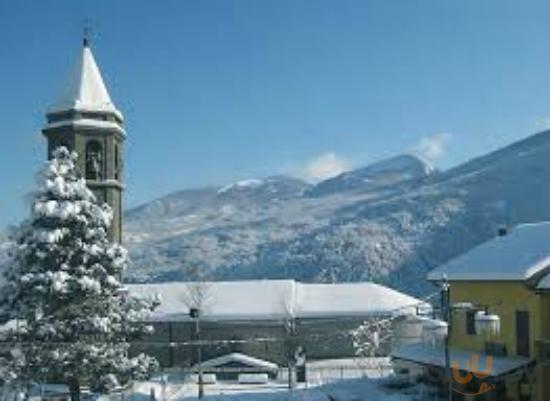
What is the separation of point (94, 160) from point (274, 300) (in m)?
19.4

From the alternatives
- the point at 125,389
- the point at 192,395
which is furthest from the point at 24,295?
the point at 192,395

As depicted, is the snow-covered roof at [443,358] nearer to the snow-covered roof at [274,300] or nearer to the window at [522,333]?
A: the window at [522,333]

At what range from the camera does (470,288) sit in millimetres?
41844

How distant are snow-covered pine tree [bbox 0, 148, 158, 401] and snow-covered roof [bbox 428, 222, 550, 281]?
1289 centimetres

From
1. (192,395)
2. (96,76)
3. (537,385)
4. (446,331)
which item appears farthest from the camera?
(96,76)

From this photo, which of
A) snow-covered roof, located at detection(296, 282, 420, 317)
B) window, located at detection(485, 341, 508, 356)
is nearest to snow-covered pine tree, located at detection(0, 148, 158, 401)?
window, located at detection(485, 341, 508, 356)

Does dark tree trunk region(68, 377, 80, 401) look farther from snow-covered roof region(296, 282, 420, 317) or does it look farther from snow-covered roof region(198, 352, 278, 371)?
snow-covered roof region(296, 282, 420, 317)

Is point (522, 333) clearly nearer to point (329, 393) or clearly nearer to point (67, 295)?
point (329, 393)

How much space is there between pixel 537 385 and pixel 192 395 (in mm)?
18546

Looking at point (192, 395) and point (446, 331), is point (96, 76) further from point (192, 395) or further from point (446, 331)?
point (446, 331)

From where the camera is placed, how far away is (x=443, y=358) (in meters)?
40.2

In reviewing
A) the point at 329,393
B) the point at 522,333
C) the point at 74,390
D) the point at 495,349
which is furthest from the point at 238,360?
the point at 522,333

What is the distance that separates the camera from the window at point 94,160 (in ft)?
180

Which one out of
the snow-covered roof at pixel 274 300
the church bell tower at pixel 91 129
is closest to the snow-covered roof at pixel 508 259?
the church bell tower at pixel 91 129
